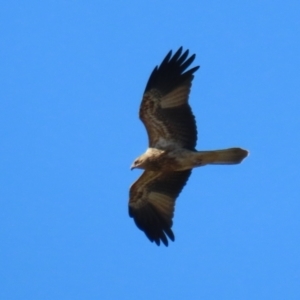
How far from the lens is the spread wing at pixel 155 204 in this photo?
14.0m

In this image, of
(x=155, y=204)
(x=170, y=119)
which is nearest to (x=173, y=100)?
(x=170, y=119)

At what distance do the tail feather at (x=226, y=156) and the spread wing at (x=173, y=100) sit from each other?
47 centimetres

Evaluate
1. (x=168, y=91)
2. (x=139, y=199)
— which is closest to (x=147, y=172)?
(x=139, y=199)

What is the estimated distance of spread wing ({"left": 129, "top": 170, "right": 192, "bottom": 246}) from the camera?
14023 mm

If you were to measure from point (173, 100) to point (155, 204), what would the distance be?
1.98m

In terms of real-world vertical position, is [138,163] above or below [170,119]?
below

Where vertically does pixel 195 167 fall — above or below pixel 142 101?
below

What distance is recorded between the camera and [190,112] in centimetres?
1315

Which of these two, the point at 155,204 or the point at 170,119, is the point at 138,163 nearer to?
the point at 170,119

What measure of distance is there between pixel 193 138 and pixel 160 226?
6.07ft

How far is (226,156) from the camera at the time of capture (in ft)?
41.8

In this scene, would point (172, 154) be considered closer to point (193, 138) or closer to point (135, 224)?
point (193, 138)

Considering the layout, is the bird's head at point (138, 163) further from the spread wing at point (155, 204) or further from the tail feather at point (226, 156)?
the tail feather at point (226, 156)

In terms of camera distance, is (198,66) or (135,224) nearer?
(198,66)
